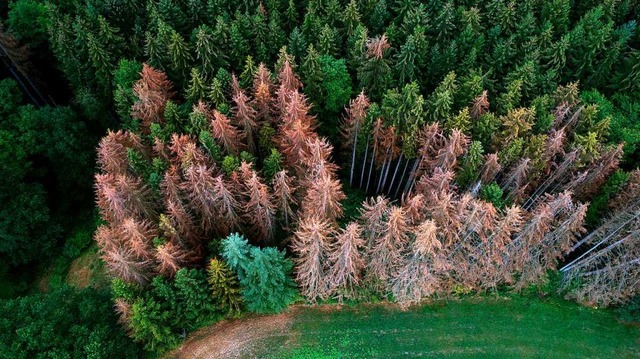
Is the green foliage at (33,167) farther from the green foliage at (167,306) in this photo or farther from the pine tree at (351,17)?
the pine tree at (351,17)

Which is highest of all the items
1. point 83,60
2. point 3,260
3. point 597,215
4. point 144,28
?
point 144,28

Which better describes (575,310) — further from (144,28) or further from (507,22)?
(144,28)

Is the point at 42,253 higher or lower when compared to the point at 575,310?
lower

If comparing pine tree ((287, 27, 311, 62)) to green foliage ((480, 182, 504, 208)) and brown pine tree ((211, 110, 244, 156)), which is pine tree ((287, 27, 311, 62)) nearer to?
brown pine tree ((211, 110, 244, 156))

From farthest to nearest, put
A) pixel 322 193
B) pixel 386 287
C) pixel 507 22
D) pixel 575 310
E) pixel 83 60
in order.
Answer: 1. pixel 83 60
2. pixel 507 22
3. pixel 575 310
4. pixel 386 287
5. pixel 322 193

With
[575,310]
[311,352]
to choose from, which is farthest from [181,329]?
[575,310]

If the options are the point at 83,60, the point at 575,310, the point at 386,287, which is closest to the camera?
the point at 386,287

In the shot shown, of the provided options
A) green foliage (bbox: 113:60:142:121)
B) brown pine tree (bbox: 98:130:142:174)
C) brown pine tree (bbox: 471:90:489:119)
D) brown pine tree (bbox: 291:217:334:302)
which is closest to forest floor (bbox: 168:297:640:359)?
brown pine tree (bbox: 291:217:334:302)
